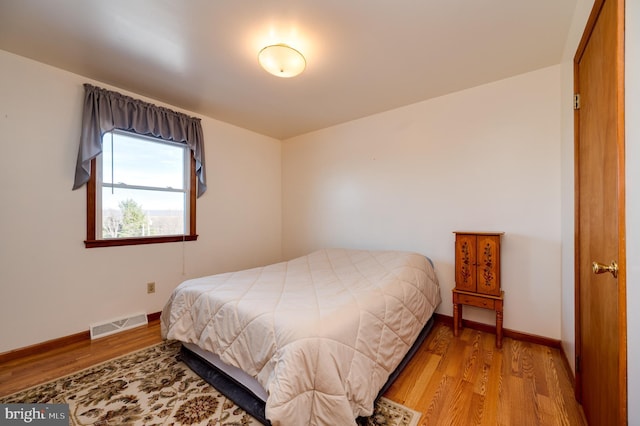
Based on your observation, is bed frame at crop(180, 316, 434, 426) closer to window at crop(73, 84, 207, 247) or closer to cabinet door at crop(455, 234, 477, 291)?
cabinet door at crop(455, 234, 477, 291)

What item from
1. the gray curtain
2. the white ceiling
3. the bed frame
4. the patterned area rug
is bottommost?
the patterned area rug

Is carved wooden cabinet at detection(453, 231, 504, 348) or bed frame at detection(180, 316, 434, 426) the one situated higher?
carved wooden cabinet at detection(453, 231, 504, 348)

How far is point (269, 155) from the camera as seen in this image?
4117 millimetres

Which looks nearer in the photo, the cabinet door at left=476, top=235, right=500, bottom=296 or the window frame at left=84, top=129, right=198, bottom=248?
the cabinet door at left=476, top=235, right=500, bottom=296

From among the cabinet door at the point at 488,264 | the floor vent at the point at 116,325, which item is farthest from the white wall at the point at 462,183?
the floor vent at the point at 116,325

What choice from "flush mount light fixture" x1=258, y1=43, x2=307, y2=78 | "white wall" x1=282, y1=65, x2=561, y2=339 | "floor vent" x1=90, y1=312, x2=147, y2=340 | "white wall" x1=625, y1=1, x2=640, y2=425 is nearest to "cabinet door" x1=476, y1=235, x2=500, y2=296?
"white wall" x1=282, y1=65, x2=561, y2=339

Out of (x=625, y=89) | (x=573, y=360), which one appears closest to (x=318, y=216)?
(x=573, y=360)

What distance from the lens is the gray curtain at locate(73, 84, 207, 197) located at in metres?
2.30

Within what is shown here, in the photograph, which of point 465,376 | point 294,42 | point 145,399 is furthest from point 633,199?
point 145,399

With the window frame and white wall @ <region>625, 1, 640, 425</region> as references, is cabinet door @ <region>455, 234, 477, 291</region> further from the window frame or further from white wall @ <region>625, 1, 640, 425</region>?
the window frame

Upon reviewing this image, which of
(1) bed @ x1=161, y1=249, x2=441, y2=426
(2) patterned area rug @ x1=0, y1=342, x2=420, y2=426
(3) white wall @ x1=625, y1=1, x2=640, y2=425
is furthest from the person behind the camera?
(2) patterned area rug @ x1=0, y1=342, x2=420, y2=426

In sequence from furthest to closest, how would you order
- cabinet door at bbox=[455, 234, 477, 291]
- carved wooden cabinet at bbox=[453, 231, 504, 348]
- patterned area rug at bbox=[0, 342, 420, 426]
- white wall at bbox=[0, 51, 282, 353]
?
cabinet door at bbox=[455, 234, 477, 291], carved wooden cabinet at bbox=[453, 231, 504, 348], white wall at bbox=[0, 51, 282, 353], patterned area rug at bbox=[0, 342, 420, 426]

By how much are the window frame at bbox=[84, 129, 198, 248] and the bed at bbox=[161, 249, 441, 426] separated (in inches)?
42.8

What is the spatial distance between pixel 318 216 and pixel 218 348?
2.44 meters
